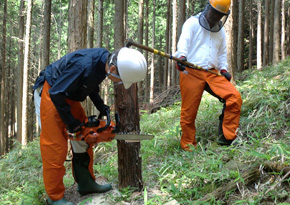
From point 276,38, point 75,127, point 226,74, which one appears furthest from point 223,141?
point 276,38

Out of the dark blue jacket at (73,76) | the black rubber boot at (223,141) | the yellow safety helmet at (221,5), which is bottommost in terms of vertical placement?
the black rubber boot at (223,141)

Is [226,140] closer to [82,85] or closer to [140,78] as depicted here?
[140,78]

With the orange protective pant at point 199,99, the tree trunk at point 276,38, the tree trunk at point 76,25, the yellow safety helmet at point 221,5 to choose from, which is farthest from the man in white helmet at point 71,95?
the tree trunk at point 276,38

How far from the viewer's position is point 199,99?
12.0 ft

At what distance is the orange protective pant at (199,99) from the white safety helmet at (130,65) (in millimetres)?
1375

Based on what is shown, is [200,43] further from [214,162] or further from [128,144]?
[128,144]

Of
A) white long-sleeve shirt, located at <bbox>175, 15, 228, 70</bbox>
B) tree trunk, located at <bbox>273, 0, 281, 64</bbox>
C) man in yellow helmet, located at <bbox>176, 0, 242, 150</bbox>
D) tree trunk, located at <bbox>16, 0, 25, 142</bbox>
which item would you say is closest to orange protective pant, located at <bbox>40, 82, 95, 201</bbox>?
man in yellow helmet, located at <bbox>176, 0, 242, 150</bbox>

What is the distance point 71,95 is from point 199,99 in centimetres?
182

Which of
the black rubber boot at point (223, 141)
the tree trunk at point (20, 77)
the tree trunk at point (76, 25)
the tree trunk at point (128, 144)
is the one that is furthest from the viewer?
the tree trunk at point (20, 77)

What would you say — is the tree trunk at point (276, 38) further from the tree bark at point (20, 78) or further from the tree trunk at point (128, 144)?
the tree bark at point (20, 78)

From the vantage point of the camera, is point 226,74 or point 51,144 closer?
point 51,144

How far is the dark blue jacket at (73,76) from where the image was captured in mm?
2510

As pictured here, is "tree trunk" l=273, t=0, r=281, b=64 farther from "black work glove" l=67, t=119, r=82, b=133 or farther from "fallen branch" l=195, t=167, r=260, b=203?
"black work glove" l=67, t=119, r=82, b=133

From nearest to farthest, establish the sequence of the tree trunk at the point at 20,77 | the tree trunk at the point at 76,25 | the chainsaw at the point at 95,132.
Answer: the chainsaw at the point at 95,132 < the tree trunk at the point at 76,25 < the tree trunk at the point at 20,77
